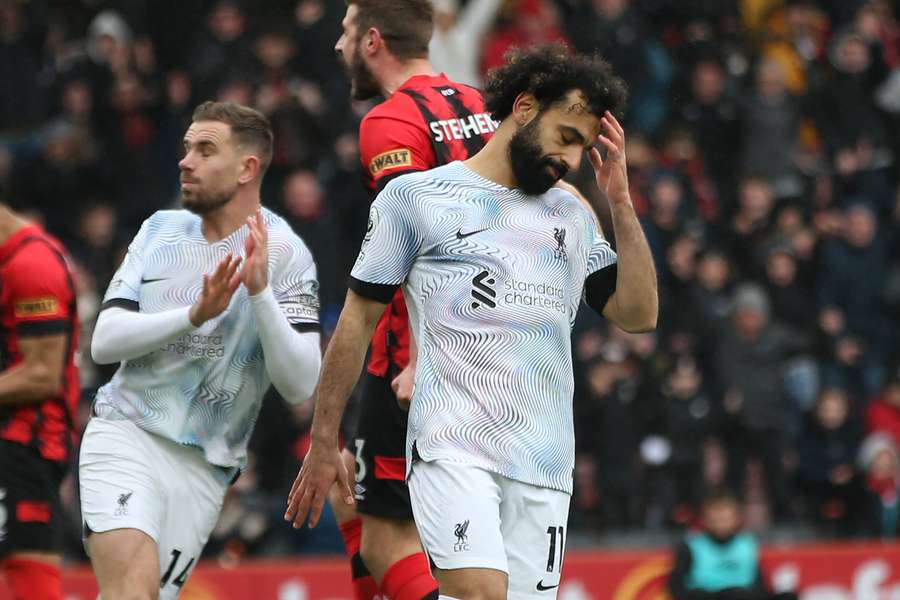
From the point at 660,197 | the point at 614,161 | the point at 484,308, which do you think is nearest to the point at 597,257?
the point at 614,161

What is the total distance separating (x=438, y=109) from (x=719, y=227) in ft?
30.4

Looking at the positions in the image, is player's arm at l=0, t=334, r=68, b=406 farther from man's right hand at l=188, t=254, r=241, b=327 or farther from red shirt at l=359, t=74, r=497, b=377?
red shirt at l=359, t=74, r=497, b=377

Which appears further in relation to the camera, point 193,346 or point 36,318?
point 36,318

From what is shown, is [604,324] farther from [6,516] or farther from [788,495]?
[6,516]

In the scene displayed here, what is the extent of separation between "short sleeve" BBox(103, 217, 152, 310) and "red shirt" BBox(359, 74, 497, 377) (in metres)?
1.02

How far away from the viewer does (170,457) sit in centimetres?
750

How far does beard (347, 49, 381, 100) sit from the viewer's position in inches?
306

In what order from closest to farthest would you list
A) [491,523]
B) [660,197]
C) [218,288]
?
[491,523]
[218,288]
[660,197]

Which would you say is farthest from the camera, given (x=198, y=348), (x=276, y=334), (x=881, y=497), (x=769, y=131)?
(x=769, y=131)

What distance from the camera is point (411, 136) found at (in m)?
7.38

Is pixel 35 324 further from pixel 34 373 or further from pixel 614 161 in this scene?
pixel 614 161

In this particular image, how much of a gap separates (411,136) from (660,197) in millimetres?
8896

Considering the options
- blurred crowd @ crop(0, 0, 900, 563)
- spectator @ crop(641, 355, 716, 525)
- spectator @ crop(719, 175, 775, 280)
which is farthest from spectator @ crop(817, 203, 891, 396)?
spectator @ crop(641, 355, 716, 525)

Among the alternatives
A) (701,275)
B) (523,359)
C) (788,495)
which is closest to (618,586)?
(788,495)
